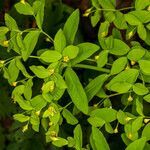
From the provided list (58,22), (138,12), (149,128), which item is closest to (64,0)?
(58,22)

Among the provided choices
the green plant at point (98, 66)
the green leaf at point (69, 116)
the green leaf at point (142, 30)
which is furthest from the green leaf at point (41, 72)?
the green leaf at point (142, 30)

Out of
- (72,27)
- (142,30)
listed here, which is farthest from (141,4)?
(72,27)

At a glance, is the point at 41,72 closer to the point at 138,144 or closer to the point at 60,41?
the point at 60,41

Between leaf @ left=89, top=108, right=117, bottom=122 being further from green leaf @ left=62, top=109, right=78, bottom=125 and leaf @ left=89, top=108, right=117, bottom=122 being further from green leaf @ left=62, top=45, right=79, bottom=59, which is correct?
green leaf @ left=62, top=45, right=79, bottom=59

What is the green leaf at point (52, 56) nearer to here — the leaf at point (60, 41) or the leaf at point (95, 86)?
the leaf at point (60, 41)

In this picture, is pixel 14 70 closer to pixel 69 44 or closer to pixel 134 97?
pixel 69 44

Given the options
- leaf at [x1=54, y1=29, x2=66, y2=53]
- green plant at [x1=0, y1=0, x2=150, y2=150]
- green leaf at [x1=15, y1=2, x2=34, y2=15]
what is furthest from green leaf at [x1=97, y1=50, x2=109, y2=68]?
green leaf at [x1=15, y1=2, x2=34, y2=15]
